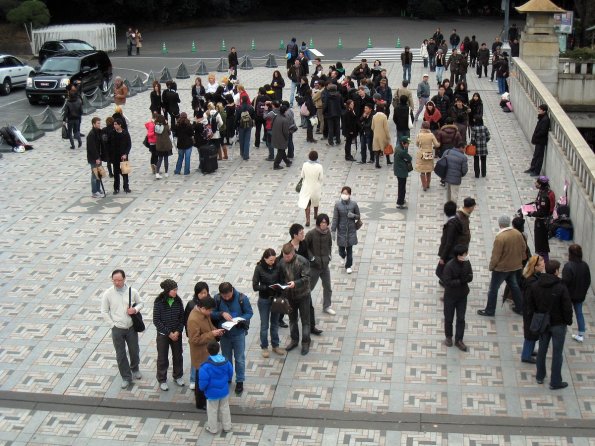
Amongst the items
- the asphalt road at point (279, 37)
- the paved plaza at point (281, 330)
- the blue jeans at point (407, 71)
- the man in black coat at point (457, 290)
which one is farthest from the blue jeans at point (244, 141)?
the asphalt road at point (279, 37)

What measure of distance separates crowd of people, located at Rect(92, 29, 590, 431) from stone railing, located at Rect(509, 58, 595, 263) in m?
0.49

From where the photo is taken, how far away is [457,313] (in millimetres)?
12039

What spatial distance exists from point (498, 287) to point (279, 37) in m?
41.4

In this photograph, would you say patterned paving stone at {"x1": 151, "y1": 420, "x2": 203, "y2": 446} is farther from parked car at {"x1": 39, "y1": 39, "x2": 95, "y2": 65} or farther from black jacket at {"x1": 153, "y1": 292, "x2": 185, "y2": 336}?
parked car at {"x1": 39, "y1": 39, "x2": 95, "y2": 65}

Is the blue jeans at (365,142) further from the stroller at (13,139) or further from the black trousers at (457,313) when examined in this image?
the black trousers at (457,313)

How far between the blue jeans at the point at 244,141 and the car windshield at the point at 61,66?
42.3 feet

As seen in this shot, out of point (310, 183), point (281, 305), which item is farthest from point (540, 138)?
point (281, 305)

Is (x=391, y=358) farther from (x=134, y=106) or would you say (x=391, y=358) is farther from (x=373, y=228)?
(x=134, y=106)

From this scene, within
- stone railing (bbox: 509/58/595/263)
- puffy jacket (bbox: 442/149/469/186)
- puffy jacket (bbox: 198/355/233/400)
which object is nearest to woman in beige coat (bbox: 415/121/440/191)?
puffy jacket (bbox: 442/149/469/186)

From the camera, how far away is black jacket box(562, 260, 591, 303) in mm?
11734

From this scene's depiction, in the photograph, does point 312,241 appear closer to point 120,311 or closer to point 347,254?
point 347,254

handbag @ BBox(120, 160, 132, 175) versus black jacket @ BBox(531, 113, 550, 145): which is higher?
black jacket @ BBox(531, 113, 550, 145)

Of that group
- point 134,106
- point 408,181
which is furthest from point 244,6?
point 408,181

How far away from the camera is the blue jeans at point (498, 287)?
42.1 feet
